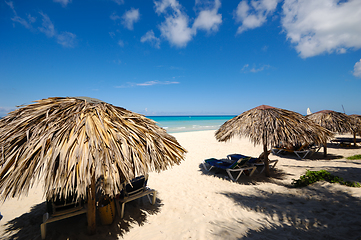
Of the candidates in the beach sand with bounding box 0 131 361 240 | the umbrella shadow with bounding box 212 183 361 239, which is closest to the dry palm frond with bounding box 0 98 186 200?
the beach sand with bounding box 0 131 361 240

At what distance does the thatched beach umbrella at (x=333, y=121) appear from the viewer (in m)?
8.56

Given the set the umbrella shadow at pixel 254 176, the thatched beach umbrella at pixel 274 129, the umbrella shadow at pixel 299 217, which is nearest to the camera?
the umbrella shadow at pixel 299 217

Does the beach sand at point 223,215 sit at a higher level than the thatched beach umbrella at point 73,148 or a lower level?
lower

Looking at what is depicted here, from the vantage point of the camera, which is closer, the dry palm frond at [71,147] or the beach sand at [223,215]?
the dry palm frond at [71,147]

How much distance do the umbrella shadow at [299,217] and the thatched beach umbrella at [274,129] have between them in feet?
5.50

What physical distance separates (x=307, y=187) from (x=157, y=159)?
4630 millimetres

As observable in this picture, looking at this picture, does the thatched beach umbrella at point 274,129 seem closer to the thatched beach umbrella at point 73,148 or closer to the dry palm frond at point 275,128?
the dry palm frond at point 275,128

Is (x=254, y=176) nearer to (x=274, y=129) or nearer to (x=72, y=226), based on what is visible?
(x=274, y=129)

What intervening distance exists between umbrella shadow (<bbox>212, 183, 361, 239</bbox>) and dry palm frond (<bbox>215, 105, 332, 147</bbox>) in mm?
1699

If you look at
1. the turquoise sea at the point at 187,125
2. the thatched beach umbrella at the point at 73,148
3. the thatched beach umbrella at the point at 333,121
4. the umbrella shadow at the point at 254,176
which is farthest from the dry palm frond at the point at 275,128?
the thatched beach umbrella at the point at 333,121

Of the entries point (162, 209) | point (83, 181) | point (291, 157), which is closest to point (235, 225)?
point (162, 209)

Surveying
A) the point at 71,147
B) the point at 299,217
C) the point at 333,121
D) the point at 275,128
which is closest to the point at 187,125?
the point at 333,121

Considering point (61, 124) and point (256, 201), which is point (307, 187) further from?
point (61, 124)

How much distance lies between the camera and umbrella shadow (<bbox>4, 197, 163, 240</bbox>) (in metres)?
2.80
